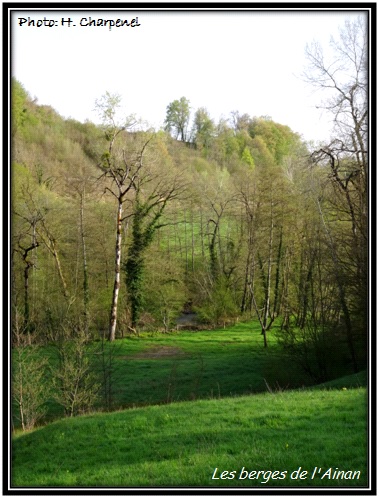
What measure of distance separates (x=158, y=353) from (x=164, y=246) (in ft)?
82.0

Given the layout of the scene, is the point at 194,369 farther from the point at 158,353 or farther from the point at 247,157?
the point at 247,157

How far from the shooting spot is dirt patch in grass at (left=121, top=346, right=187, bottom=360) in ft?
90.9

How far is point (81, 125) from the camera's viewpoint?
168 feet

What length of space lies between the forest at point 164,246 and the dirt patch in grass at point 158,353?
2051mm

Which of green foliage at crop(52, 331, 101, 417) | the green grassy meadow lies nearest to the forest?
green foliage at crop(52, 331, 101, 417)

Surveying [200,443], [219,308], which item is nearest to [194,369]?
A: [219,308]

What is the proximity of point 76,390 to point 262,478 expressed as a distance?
10.6 metres

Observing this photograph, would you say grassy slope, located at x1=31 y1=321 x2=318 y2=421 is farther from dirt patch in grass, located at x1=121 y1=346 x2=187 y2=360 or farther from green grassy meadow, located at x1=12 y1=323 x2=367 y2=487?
green grassy meadow, located at x1=12 y1=323 x2=367 y2=487

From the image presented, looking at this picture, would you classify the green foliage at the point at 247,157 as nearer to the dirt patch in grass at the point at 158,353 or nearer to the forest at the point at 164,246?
the forest at the point at 164,246

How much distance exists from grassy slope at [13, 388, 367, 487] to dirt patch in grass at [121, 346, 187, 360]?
14305mm

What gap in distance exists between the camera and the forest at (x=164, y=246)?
19875mm

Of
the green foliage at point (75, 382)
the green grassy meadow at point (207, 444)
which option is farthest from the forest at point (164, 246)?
the green grassy meadow at point (207, 444)

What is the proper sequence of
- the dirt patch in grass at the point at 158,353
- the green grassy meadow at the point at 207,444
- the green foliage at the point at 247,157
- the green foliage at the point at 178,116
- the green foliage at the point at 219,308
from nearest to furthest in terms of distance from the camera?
the green grassy meadow at the point at 207,444 → the dirt patch in grass at the point at 158,353 → the green foliage at the point at 219,308 → the green foliage at the point at 178,116 → the green foliage at the point at 247,157

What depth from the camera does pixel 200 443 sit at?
31.2ft
